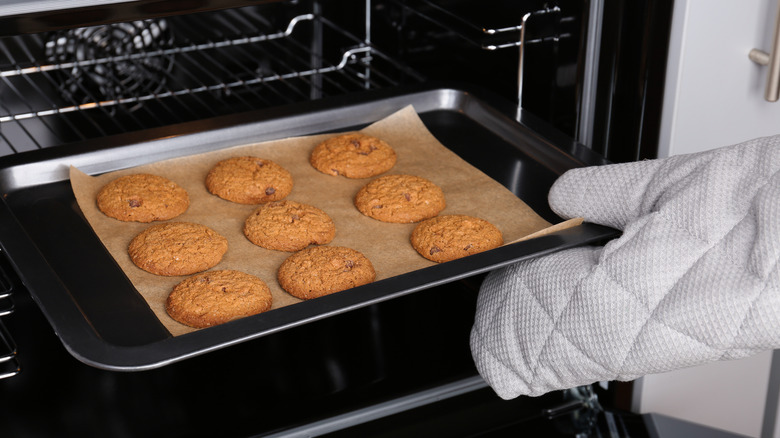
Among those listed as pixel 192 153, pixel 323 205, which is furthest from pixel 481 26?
pixel 192 153

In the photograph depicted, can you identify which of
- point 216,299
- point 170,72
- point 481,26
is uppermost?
point 481,26

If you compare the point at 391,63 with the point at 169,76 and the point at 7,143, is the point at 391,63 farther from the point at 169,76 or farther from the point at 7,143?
the point at 7,143

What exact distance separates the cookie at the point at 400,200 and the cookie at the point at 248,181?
13 cm

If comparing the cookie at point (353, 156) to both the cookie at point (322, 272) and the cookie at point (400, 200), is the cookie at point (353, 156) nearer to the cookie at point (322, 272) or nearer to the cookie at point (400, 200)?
the cookie at point (400, 200)

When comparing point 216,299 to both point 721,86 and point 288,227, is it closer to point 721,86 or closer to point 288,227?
point 288,227

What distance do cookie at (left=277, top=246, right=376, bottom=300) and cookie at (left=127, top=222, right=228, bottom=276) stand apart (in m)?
0.11

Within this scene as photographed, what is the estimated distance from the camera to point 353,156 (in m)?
1.46

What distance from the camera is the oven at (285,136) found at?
3.60ft

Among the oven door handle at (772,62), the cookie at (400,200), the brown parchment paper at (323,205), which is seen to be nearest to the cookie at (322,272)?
the brown parchment paper at (323,205)

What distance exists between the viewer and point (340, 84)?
1.79 metres

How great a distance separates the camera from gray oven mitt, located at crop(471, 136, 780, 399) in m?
0.94

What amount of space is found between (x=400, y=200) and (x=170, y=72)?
1.99 ft

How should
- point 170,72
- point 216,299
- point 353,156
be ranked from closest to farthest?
point 216,299 → point 353,156 → point 170,72

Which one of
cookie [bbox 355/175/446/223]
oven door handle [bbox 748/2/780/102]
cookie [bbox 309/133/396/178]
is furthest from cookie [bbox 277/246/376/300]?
oven door handle [bbox 748/2/780/102]
